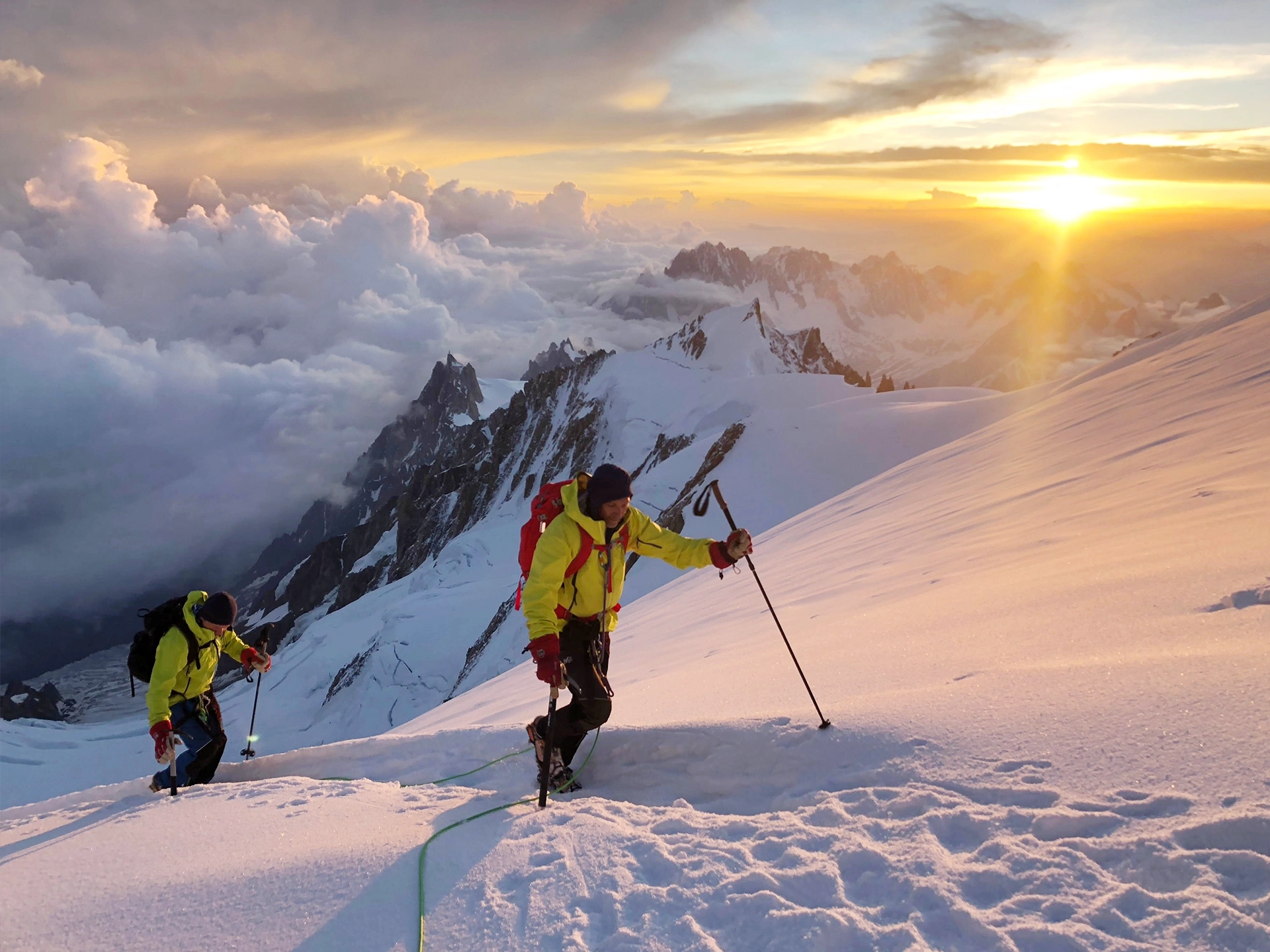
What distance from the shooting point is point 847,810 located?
3.94m

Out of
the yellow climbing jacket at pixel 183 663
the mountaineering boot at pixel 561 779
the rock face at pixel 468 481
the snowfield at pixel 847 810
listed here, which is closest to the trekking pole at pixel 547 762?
the snowfield at pixel 847 810

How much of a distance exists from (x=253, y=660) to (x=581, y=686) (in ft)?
15.4

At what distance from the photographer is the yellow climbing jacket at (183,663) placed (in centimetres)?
700

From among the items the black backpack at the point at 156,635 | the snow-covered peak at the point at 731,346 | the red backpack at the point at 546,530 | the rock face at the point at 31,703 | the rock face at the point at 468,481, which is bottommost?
the rock face at the point at 31,703

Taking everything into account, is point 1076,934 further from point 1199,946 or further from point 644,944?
point 644,944

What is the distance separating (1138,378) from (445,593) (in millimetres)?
46404

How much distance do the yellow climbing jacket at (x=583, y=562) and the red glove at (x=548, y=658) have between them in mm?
77

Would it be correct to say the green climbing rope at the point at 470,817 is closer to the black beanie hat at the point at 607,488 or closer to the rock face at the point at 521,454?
the black beanie hat at the point at 607,488

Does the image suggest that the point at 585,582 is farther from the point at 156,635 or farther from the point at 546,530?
the point at 156,635

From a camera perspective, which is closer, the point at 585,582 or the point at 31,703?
the point at 585,582

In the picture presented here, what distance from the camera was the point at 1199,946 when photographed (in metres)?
2.53

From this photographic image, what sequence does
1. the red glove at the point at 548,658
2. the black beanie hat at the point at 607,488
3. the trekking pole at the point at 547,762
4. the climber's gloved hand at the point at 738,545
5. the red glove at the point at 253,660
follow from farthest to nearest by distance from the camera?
the red glove at the point at 253,660
the climber's gloved hand at the point at 738,545
the black beanie hat at the point at 607,488
the trekking pole at the point at 547,762
the red glove at the point at 548,658

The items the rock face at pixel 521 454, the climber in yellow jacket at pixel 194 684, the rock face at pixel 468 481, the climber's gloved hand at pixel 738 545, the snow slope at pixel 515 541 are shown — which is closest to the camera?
the climber's gloved hand at pixel 738 545

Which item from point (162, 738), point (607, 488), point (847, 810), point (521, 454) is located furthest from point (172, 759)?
point (521, 454)
